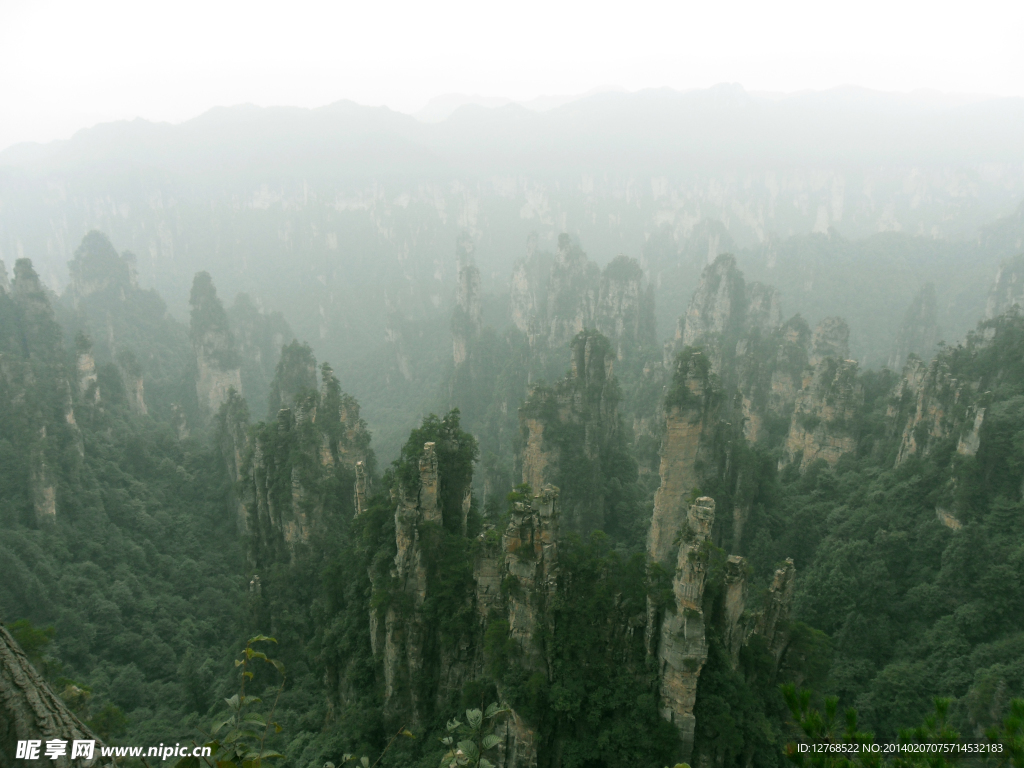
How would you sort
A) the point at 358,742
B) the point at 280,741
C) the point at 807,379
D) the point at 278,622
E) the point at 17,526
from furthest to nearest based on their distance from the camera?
1. the point at 807,379
2. the point at 17,526
3. the point at 278,622
4. the point at 280,741
5. the point at 358,742

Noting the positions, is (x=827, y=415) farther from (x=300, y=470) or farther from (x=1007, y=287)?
(x=1007, y=287)

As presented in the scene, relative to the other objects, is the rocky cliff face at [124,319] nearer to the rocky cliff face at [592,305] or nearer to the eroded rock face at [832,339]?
the rocky cliff face at [592,305]

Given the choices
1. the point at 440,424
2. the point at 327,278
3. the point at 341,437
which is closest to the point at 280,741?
the point at 440,424

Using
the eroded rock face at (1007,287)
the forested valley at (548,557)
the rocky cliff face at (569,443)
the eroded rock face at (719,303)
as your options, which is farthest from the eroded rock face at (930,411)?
the eroded rock face at (1007,287)

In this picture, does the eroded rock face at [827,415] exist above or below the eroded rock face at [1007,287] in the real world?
below

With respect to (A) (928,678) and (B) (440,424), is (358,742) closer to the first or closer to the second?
(B) (440,424)

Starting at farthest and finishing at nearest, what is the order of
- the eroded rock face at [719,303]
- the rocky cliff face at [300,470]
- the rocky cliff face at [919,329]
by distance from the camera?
the rocky cliff face at [919,329], the eroded rock face at [719,303], the rocky cliff face at [300,470]
